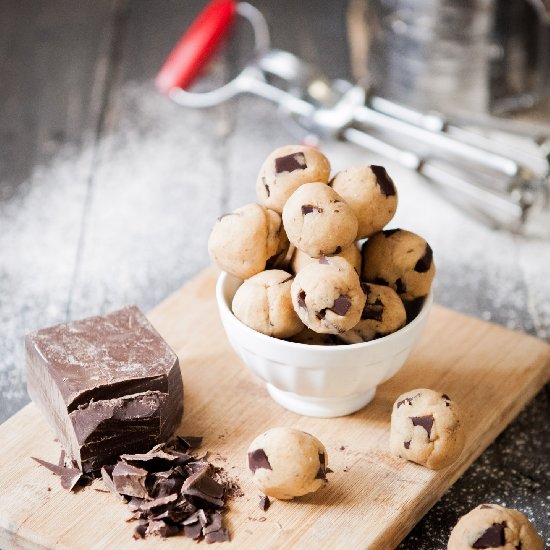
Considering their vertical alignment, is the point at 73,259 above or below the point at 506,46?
below

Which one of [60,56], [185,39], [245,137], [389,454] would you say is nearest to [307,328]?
[389,454]

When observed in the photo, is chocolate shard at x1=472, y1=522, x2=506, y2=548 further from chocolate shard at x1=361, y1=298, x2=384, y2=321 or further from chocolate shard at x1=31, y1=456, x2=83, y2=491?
chocolate shard at x1=31, y1=456, x2=83, y2=491

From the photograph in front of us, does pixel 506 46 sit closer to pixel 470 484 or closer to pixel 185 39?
pixel 185 39

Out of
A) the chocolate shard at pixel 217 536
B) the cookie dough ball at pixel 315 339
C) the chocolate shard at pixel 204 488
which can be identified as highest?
the cookie dough ball at pixel 315 339

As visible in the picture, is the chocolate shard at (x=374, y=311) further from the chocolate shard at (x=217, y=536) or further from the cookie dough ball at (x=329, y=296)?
Answer: the chocolate shard at (x=217, y=536)

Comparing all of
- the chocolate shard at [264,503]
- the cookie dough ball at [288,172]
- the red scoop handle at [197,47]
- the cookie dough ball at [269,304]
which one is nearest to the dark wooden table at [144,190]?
the red scoop handle at [197,47]

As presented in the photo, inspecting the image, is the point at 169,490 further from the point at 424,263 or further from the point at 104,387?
the point at 424,263
